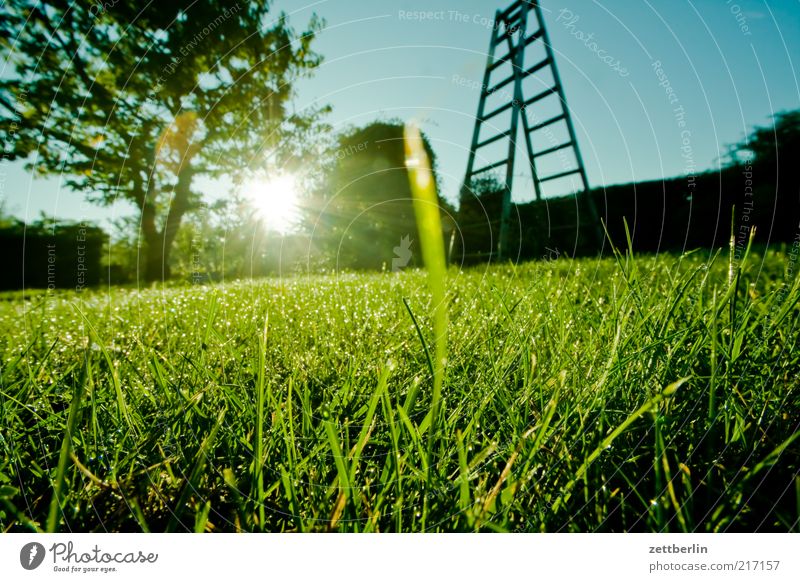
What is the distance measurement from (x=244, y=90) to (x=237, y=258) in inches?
425

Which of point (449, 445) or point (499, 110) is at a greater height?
point (499, 110)

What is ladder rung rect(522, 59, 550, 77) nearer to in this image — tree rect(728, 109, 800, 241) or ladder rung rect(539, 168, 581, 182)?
ladder rung rect(539, 168, 581, 182)

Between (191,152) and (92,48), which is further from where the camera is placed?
(191,152)

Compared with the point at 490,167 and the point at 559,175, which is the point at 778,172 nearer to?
the point at 559,175

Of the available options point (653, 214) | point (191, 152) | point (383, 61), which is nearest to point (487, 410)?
point (383, 61)

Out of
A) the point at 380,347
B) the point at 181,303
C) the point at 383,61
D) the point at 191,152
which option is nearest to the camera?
the point at 380,347

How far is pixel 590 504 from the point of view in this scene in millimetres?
567

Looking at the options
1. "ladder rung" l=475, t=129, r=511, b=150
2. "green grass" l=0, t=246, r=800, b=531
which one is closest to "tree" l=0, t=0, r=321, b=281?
"ladder rung" l=475, t=129, r=511, b=150

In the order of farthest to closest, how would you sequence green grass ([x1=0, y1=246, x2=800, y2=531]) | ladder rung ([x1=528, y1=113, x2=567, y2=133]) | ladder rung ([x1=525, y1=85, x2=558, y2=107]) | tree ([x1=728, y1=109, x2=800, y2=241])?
ladder rung ([x1=528, y1=113, x2=567, y2=133])
ladder rung ([x1=525, y1=85, x2=558, y2=107])
tree ([x1=728, y1=109, x2=800, y2=241])
green grass ([x1=0, y1=246, x2=800, y2=531])
